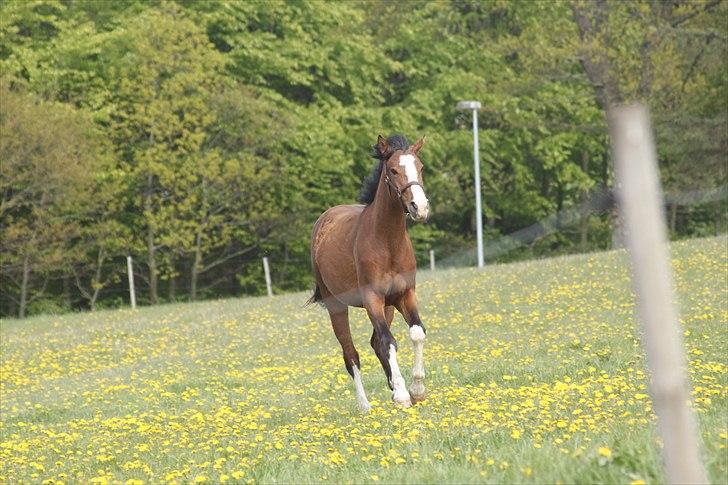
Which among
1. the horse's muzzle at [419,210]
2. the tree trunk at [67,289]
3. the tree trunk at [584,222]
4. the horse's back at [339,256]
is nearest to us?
the horse's muzzle at [419,210]

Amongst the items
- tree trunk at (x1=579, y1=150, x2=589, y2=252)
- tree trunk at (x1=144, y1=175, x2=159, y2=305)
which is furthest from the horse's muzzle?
tree trunk at (x1=579, y1=150, x2=589, y2=252)

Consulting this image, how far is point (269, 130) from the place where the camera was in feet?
155

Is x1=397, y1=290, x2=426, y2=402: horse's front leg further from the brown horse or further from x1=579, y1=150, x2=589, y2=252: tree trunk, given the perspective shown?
x1=579, y1=150, x2=589, y2=252: tree trunk

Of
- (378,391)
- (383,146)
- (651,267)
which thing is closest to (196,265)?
(378,391)

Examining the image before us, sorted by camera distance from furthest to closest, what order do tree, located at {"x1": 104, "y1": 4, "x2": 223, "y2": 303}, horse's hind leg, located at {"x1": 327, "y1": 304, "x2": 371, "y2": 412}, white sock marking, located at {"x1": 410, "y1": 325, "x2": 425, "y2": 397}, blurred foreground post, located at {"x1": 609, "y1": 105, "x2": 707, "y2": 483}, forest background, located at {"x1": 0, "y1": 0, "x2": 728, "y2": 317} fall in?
tree, located at {"x1": 104, "y1": 4, "x2": 223, "y2": 303} < forest background, located at {"x1": 0, "y1": 0, "x2": 728, "y2": 317} < horse's hind leg, located at {"x1": 327, "y1": 304, "x2": 371, "y2": 412} < white sock marking, located at {"x1": 410, "y1": 325, "x2": 425, "y2": 397} < blurred foreground post, located at {"x1": 609, "y1": 105, "x2": 707, "y2": 483}

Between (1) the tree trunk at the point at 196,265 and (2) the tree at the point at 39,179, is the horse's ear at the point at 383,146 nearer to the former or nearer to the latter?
(2) the tree at the point at 39,179

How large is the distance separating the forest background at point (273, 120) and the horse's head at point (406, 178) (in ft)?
101

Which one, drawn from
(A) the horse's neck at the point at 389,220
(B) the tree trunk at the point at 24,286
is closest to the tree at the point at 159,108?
(B) the tree trunk at the point at 24,286

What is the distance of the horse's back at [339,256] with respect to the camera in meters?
12.7

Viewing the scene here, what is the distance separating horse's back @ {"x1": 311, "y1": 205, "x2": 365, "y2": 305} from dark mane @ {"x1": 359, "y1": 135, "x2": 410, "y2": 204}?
303mm

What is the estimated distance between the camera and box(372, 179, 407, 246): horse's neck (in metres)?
11.8

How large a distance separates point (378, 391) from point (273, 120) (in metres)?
33.8

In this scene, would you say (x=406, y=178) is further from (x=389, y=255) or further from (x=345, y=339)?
(x=345, y=339)

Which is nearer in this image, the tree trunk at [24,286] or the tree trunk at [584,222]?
the tree trunk at [24,286]
